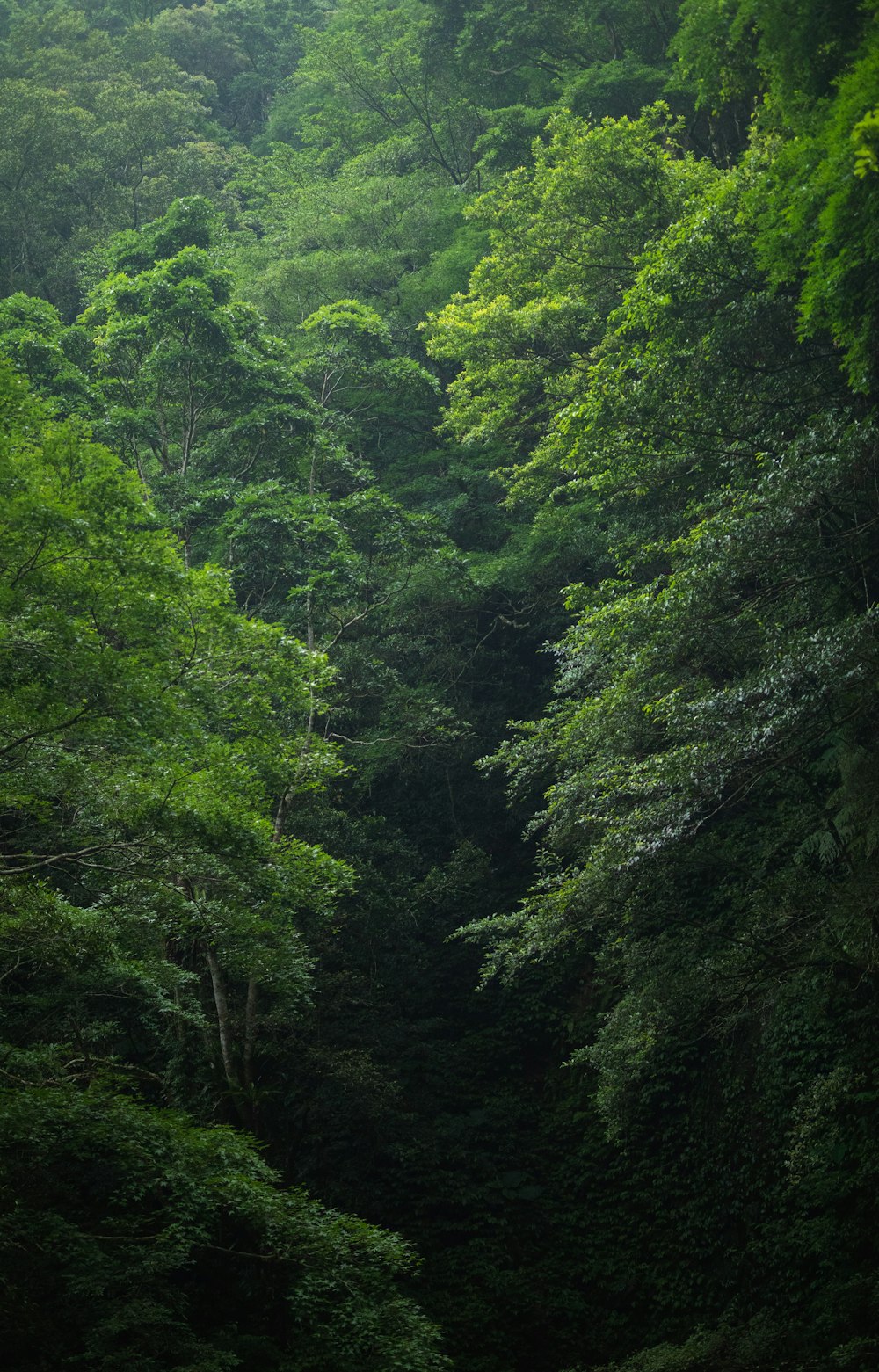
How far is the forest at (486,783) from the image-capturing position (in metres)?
7.77

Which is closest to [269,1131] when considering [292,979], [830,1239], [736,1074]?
[292,979]

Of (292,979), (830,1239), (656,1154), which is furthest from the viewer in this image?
(656,1154)

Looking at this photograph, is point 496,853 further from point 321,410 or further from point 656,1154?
point 321,410

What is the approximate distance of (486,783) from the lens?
1809cm

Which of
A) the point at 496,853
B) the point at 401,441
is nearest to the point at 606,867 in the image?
the point at 496,853

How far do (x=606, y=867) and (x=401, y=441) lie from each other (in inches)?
530

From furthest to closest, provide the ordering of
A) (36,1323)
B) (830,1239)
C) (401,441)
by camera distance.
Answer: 1. (401,441)
2. (830,1239)
3. (36,1323)

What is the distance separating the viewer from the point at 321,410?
1847cm

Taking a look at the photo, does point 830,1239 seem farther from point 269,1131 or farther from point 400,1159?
point 269,1131

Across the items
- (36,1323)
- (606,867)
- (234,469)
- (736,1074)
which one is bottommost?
(736,1074)

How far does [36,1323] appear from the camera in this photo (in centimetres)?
658

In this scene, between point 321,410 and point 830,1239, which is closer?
point 830,1239

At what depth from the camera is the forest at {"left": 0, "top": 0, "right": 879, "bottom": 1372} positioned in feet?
25.5

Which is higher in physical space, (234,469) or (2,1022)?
(234,469)
